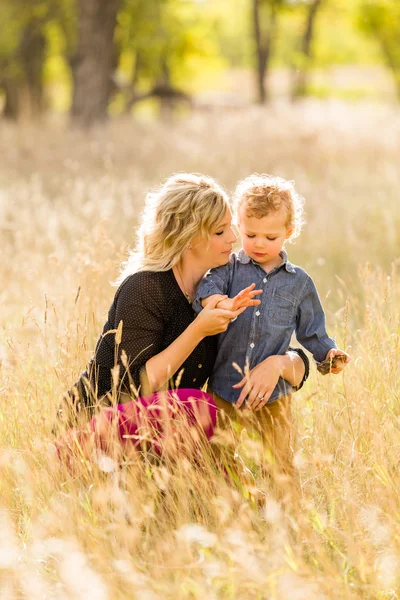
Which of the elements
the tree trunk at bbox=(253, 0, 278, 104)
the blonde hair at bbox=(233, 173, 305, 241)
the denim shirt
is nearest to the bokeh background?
the denim shirt

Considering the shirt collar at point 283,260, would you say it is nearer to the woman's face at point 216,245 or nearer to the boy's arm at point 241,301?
the woman's face at point 216,245

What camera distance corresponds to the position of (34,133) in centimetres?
1291

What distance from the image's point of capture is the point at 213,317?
263cm

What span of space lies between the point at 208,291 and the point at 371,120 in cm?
1293

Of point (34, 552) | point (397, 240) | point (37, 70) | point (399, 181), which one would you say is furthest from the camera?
point (37, 70)

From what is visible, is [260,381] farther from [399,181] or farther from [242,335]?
[399,181]

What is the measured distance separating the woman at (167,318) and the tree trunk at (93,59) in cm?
1192

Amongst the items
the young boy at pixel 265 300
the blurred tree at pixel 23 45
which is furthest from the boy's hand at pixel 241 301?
the blurred tree at pixel 23 45

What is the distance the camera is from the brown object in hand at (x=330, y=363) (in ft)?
9.23

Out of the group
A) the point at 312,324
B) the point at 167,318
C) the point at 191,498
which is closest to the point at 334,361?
the point at 312,324

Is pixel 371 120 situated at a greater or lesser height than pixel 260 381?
greater

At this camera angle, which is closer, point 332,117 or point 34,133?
point 34,133

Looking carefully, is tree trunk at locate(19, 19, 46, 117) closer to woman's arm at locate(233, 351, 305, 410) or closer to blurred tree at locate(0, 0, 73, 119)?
blurred tree at locate(0, 0, 73, 119)

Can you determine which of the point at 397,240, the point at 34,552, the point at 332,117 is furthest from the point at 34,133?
the point at 34,552
